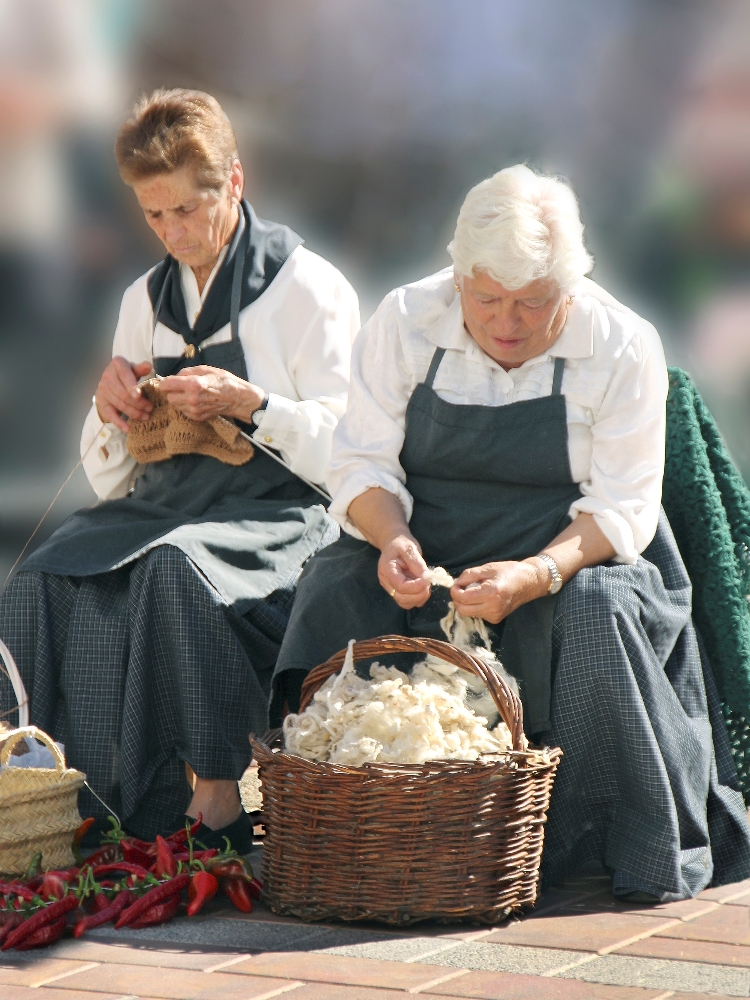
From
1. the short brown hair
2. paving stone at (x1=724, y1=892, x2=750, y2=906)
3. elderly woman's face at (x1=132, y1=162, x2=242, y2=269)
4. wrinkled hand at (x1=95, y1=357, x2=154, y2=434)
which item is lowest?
paving stone at (x1=724, y1=892, x2=750, y2=906)

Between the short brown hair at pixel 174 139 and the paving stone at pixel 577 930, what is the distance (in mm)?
1826

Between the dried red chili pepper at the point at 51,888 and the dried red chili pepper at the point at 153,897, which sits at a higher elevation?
the dried red chili pepper at the point at 51,888

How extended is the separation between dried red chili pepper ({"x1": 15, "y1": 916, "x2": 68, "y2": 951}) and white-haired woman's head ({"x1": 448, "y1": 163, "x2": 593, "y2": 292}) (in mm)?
1453

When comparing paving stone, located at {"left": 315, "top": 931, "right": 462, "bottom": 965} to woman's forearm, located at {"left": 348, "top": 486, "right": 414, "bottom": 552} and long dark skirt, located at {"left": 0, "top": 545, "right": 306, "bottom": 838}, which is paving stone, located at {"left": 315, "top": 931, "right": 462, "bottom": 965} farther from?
woman's forearm, located at {"left": 348, "top": 486, "right": 414, "bottom": 552}

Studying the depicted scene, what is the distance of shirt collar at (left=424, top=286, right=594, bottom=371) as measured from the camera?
2.60m

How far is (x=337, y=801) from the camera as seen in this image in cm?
215

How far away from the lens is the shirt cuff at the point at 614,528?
2.50 metres

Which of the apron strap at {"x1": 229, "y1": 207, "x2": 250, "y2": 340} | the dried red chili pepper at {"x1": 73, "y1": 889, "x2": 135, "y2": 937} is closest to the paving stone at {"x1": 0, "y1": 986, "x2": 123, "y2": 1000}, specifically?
the dried red chili pepper at {"x1": 73, "y1": 889, "x2": 135, "y2": 937}

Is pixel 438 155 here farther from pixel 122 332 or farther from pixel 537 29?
pixel 537 29

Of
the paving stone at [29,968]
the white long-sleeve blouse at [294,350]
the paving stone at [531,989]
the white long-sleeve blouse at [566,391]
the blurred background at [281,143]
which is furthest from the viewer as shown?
the white long-sleeve blouse at [294,350]

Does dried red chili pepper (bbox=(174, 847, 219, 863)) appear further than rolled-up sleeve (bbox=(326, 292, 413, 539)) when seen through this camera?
No

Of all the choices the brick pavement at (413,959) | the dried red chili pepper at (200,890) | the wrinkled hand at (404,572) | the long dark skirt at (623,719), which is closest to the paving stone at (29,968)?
the brick pavement at (413,959)

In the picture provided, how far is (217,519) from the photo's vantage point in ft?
9.63

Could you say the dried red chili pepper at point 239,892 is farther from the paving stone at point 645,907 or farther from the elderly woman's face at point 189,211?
the elderly woman's face at point 189,211
